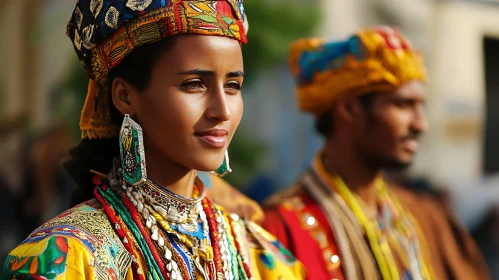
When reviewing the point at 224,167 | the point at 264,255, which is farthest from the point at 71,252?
the point at 264,255

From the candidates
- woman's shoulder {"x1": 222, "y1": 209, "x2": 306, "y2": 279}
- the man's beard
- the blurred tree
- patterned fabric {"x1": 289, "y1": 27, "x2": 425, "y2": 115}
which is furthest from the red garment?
the blurred tree

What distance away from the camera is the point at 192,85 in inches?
77.5

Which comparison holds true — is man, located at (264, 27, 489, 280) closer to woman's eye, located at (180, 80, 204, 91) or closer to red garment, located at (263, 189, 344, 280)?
red garment, located at (263, 189, 344, 280)

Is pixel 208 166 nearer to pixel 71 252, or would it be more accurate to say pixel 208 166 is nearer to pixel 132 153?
pixel 132 153

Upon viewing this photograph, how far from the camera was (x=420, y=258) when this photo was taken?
3619 mm

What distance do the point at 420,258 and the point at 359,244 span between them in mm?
460

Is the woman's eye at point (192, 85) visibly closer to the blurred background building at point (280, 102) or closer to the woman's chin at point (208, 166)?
the woman's chin at point (208, 166)

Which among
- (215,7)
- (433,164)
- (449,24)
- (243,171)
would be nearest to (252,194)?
(243,171)

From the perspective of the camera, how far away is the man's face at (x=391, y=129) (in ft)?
11.3

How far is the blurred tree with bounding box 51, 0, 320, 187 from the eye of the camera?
6.09 metres

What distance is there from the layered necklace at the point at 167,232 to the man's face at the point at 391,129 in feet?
4.76

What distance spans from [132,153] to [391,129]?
1731 mm

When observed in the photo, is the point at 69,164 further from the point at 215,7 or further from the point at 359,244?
the point at 359,244

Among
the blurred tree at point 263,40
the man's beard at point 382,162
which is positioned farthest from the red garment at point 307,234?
the blurred tree at point 263,40
